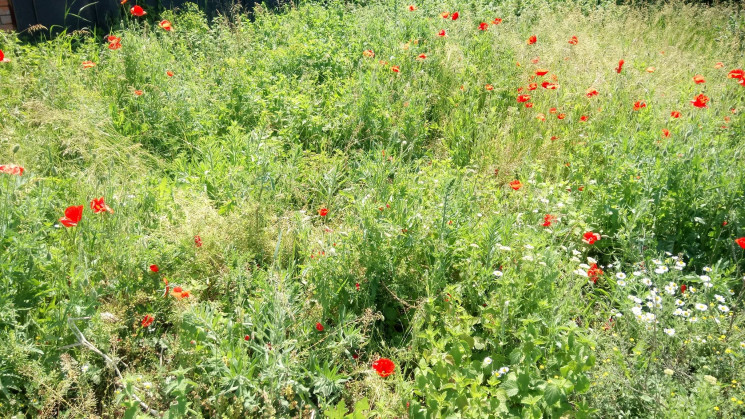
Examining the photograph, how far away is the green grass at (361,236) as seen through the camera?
7.28ft

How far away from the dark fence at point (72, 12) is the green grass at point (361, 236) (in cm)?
68

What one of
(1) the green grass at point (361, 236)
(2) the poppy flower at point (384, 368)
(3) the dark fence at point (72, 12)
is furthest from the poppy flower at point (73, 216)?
(3) the dark fence at point (72, 12)

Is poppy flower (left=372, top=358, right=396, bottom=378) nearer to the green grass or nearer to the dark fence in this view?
the green grass

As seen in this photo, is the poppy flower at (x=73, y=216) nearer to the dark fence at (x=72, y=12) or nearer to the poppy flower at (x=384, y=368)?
the poppy flower at (x=384, y=368)

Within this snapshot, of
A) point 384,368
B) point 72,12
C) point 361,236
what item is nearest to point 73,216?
point 361,236

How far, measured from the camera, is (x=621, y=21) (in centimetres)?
707

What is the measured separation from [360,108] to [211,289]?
2.00 m

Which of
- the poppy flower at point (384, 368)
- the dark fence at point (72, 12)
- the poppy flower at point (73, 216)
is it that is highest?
the dark fence at point (72, 12)

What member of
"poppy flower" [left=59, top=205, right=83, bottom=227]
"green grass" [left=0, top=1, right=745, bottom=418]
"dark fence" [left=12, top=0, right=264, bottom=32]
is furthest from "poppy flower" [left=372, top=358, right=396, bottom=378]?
"dark fence" [left=12, top=0, right=264, bottom=32]

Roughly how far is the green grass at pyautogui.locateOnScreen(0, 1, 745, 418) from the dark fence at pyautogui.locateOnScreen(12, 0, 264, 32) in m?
0.68

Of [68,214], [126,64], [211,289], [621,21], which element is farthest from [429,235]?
[621,21]

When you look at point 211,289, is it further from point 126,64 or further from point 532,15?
point 532,15

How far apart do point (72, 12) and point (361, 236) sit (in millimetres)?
4583

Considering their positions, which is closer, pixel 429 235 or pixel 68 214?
pixel 68 214
